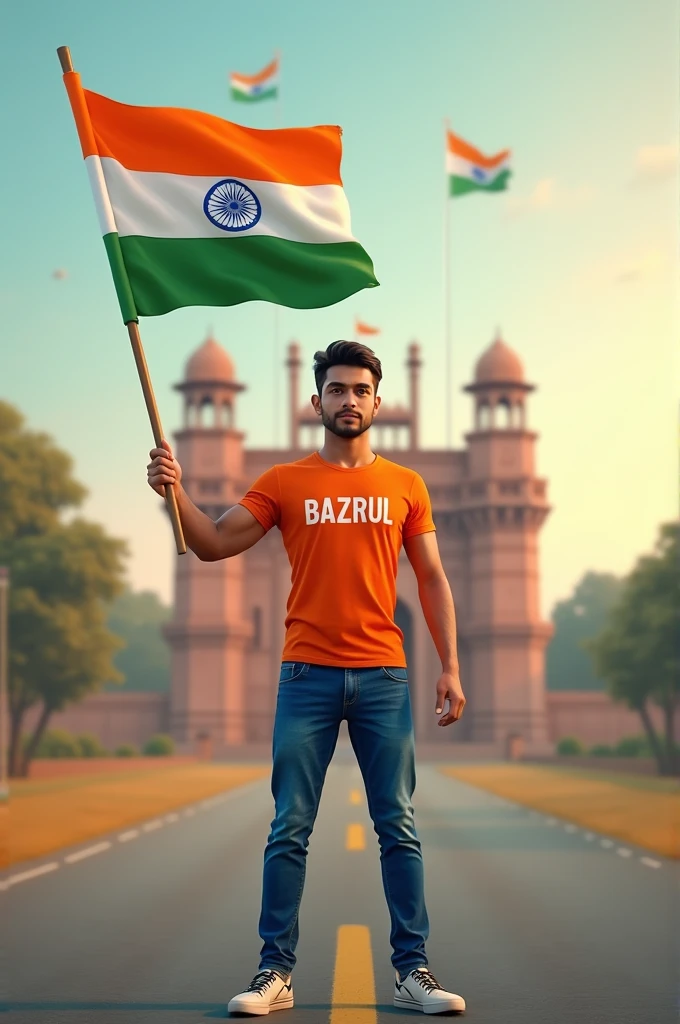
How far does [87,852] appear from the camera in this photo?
48.2ft

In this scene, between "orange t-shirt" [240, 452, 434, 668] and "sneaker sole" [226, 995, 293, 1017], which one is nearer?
"sneaker sole" [226, 995, 293, 1017]

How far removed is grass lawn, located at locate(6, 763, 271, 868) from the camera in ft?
54.4

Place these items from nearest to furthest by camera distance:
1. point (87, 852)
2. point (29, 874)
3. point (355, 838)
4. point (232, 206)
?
1. point (232, 206)
2. point (29, 874)
3. point (87, 852)
4. point (355, 838)

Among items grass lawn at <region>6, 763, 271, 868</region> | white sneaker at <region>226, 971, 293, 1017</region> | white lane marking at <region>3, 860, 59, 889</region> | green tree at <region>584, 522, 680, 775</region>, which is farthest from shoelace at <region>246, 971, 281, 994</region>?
green tree at <region>584, 522, 680, 775</region>

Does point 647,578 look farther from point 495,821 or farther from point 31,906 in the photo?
point 31,906

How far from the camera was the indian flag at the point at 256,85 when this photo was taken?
2352 inches

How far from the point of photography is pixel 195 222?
6527mm

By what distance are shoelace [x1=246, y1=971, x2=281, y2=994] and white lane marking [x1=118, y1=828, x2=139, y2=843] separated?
1095 cm

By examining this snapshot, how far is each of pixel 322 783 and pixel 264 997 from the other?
84 cm

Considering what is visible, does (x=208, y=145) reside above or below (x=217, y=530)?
above

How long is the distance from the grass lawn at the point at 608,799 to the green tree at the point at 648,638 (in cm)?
341

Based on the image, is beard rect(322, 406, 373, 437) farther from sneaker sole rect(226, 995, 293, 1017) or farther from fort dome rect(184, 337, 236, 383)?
fort dome rect(184, 337, 236, 383)

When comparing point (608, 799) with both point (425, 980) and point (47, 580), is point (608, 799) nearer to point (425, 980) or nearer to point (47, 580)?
point (47, 580)

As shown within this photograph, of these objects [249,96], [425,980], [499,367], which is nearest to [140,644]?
[499,367]
